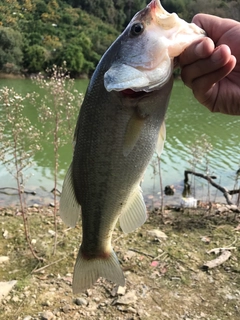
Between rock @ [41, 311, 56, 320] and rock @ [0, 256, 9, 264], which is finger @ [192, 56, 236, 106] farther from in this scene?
rock @ [0, 256, 9, 264]

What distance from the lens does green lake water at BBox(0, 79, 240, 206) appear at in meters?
10.1

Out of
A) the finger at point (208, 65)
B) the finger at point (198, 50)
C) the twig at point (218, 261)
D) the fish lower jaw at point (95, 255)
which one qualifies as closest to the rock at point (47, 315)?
the fish lower jaw at point (95, 255)

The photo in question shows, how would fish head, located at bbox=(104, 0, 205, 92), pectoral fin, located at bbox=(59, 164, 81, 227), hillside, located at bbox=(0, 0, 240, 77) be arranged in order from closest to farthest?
1. fish head, located at bbox=(104, 0, 205, 92)
2. pectoral fin, located at bbox=(59, 164, 81, 227)
3. hillside, located at bbox=(0, 0, 240, 77)

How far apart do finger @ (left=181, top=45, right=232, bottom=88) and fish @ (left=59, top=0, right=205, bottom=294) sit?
0.13 meters

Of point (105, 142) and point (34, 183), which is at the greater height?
point (105, 142)

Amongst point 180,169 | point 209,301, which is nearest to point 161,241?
point 209,301

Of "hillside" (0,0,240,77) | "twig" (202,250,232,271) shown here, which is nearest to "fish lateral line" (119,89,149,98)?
"twig" (202,250,232,271)

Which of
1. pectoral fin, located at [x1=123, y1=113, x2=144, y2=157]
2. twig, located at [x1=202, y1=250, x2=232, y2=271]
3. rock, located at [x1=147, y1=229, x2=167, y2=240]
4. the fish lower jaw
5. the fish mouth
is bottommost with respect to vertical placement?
rock, located at [x1=147, y1=229, x2=167, y2=240]

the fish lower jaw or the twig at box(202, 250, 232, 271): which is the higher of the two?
the fish lower jaw

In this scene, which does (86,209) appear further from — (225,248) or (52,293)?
(225,248)

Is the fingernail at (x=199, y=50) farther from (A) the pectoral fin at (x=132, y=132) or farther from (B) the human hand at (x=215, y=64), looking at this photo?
(A) the pectoral fin at (x=132, y=132)

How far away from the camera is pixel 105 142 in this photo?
200 centimetres

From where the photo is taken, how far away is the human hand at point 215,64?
1902 millimetres

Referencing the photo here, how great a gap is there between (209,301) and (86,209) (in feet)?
9.80
